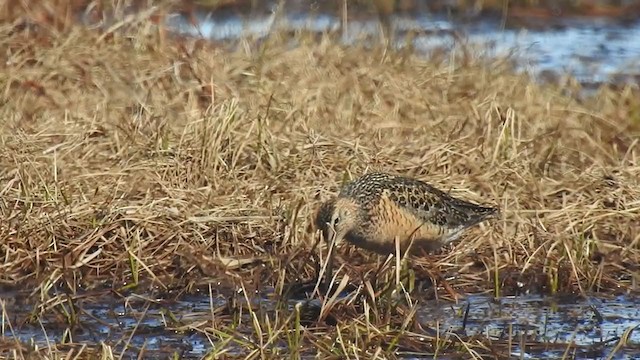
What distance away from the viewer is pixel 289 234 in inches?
282

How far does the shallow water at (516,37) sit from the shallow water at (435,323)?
12.8 ft

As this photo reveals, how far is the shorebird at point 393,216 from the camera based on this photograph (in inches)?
260

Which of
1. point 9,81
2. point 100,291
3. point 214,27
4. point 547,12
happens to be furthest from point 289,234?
point 547,12

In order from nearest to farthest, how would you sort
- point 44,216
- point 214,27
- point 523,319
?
point 523,319
point 44,216
point 214,27

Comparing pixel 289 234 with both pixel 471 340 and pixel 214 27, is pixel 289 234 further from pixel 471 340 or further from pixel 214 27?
pixel 214 27

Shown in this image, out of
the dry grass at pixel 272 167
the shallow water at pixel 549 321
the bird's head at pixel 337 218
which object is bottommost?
the shallow water at pixel 549 321

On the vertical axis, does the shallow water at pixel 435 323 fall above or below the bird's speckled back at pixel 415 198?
below

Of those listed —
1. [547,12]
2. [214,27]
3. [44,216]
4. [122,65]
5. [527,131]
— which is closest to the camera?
[44,216]

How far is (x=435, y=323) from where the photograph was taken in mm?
6336

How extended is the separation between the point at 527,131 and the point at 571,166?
20.2 inches

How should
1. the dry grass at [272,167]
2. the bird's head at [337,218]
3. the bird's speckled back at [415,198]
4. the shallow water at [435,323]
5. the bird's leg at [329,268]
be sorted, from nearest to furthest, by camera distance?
Answer: the shallow water at [435,323]
the bird's leg at [329,268]
the bird's head at [337,218]
the bird's speckled back at [415,198]
the dry grass at [272,167]

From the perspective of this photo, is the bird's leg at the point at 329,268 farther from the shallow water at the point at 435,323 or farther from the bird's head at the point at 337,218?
the shallow water at the point at 435,323

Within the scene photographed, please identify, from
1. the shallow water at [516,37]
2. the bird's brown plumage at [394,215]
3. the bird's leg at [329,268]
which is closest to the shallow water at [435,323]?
the bird's leg at [329,268]

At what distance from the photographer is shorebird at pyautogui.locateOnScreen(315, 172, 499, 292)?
661 centimetres
